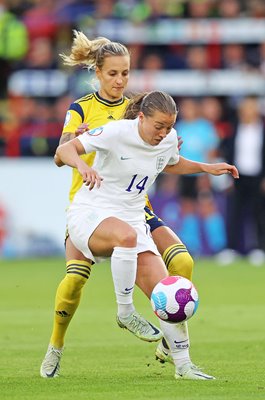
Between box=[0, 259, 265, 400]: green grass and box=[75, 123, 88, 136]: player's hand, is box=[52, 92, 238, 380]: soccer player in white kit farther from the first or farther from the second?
box=[0, 259, 265, 400]: green grass

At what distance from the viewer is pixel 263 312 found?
13250 mm

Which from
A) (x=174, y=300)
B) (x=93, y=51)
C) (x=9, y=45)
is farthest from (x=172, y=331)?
(x=9, y=45)

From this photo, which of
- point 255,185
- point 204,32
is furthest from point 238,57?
point 255,185

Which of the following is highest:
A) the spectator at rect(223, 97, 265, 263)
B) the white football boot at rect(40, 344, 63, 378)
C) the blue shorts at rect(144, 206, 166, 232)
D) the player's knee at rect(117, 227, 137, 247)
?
the player's knee at rect(117, 227, 137, 247)

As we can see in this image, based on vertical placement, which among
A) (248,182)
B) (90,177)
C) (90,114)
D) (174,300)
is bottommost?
(248,182)

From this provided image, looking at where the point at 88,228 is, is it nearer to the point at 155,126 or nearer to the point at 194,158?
the point at 155,126

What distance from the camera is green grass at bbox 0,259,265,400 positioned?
7.82 m

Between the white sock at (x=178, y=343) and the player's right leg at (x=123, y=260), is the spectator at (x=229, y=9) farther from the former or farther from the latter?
the white sock at (x=178, y=343)

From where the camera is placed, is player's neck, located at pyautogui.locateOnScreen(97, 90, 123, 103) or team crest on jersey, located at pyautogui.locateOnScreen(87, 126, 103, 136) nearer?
team crest on jersey, located at pyautogui.locateOnScreen(87, 126, 103, 136)

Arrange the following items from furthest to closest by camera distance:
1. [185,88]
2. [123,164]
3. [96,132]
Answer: [185,88] → [123,164] → [96,132]

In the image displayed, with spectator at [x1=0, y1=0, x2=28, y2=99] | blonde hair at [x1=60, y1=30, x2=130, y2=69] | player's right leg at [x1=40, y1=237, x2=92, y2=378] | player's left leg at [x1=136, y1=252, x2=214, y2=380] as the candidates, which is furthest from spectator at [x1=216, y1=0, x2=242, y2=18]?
player's left leg at [x1=136, y1=252, x2=214, y2=380]

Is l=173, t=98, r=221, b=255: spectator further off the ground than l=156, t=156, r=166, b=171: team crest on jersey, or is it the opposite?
l=156, t=156, r=166, b=171: team crest on jersey

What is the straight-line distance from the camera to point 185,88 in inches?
897

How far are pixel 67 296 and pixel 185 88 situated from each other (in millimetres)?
14400
